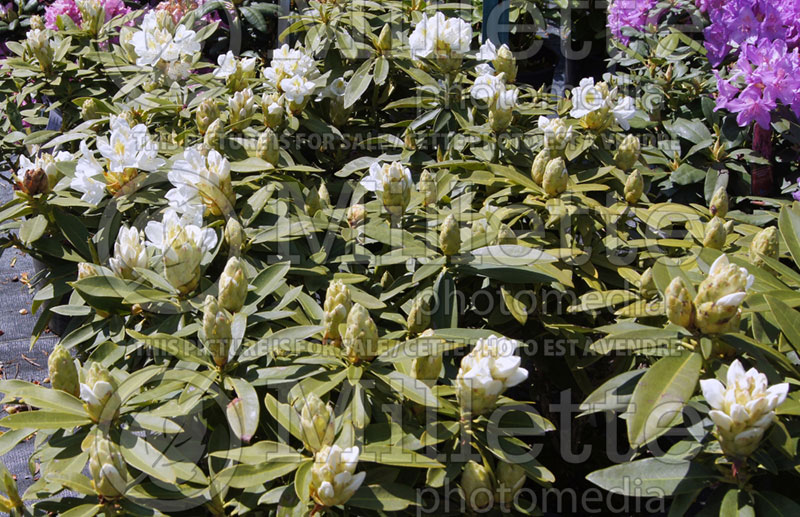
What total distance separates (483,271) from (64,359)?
602 millimetres

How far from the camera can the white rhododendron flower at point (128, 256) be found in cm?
117

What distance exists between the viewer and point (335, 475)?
0.86 meters

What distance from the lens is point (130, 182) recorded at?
141cm

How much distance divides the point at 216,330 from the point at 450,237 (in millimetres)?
379

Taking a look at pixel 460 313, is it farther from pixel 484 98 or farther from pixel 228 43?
pixel 228 43

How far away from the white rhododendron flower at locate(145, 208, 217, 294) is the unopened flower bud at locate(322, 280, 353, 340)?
213mm

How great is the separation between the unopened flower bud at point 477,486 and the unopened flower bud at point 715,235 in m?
0.57

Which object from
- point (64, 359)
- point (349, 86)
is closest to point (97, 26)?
point (349, 86)

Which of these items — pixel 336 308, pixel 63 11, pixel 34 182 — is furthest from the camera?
pixel 63 11

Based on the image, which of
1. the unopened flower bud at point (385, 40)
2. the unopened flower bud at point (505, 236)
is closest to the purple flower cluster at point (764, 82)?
the unopened flower bud at point (385, 40)

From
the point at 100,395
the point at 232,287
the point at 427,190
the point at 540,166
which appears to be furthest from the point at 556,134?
the point at 100,395

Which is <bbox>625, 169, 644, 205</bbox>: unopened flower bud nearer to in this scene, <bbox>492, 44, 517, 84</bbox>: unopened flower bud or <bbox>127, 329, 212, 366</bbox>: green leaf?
<bbox>492, 44, 517, 84</bbox>: unopened flower bud

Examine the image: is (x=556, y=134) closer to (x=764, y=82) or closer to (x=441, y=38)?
(x=441, y=38)

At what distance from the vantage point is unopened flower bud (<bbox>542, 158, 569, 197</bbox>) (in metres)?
1.32
